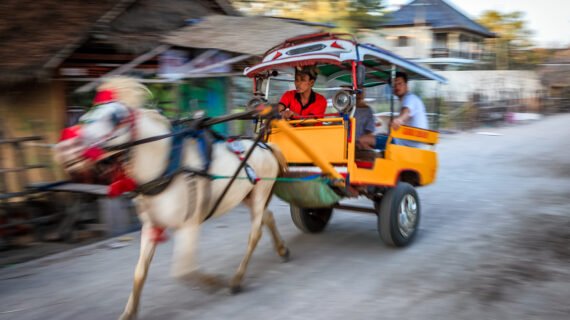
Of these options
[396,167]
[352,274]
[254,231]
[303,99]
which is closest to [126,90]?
[254,231]

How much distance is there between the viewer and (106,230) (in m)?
6.23

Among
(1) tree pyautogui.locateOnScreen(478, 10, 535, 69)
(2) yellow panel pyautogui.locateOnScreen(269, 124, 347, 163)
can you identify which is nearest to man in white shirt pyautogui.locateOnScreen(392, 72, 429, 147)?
(2) yellow panel pyautogui.locateOnScreen(269, 124, 347, 163)

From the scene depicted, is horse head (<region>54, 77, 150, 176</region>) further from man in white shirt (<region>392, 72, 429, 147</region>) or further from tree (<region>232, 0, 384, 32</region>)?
tree (<region>232, 0, 384, 32</region>)

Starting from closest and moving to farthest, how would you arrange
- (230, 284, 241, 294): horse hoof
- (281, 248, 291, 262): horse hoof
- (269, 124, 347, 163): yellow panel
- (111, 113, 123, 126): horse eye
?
(111, 113, 123, 126): horse eye
(230, 284, 241, 294): horse hoof
(269, 124, 347, 163): yellow panel
(281, 248, 291, 262): horse hoof

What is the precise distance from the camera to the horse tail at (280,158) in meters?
4.89

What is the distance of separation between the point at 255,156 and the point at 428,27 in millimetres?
27544

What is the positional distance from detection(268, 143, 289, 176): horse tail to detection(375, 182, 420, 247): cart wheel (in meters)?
1.13

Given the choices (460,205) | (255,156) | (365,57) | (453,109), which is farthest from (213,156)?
(453,109)

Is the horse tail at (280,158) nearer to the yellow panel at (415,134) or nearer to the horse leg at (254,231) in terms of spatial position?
the horse leg at (254,231)

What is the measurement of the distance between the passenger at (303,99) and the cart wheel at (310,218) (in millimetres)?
1205

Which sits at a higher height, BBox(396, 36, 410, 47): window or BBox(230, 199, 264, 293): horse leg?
BBox(396, 36, 410, 47): window

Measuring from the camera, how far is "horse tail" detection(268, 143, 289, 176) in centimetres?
489

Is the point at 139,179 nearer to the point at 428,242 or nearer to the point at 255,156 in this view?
the point at 255,156

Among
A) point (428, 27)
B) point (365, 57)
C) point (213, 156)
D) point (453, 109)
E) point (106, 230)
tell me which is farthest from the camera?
point (428, 27)
